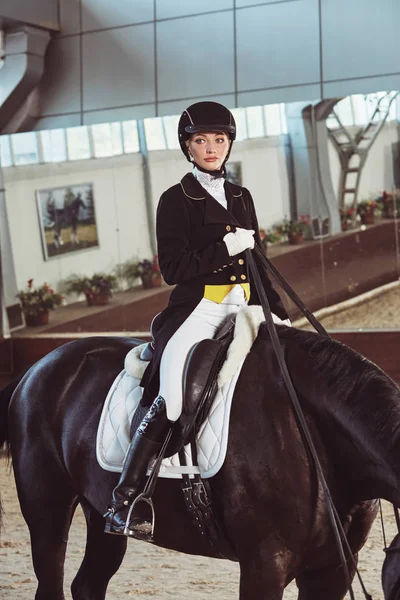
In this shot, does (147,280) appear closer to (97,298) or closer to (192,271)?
(97,298)

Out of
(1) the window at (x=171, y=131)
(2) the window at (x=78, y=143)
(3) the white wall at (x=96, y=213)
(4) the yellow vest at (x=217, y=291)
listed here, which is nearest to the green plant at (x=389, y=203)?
(1) the window at (x=171, y=131)

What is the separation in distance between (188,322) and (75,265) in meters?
6.81

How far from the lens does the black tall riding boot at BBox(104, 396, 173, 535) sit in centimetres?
279

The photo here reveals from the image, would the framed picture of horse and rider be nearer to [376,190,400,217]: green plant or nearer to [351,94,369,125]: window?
[351,94,369,125]: window

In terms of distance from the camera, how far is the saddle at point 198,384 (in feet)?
8.89

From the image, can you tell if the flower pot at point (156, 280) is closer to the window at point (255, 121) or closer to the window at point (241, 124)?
the window at point (241, 124)

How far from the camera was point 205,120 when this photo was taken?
9.47 ft

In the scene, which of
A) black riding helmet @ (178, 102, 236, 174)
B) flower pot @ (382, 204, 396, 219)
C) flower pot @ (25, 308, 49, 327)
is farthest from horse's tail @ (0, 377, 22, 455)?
flower pot @ (25, 308, 49, 327)

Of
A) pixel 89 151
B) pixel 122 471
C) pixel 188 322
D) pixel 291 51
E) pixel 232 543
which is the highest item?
pixel 291 51

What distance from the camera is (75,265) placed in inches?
376

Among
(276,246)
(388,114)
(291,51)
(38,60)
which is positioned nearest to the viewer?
(388,114)

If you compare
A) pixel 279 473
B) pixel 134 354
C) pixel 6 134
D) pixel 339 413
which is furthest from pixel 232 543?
pixel 6 134

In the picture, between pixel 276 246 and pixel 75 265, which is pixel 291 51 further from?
pixel 75 265

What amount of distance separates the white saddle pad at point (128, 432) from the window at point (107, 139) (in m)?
6.37
